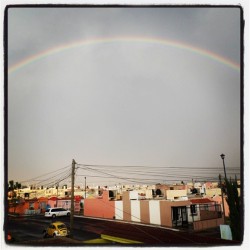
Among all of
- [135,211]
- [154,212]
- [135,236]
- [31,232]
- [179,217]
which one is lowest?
[135,211]

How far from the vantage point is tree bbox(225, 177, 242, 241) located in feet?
28.9

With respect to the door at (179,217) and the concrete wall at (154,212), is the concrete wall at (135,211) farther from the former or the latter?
the door at (179,217)

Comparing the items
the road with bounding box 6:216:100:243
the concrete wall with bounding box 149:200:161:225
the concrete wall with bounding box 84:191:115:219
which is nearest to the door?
the concrete wall with bounding box 149:200:161:225

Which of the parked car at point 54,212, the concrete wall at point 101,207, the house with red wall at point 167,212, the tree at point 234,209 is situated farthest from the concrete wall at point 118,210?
the tree at point 234,209

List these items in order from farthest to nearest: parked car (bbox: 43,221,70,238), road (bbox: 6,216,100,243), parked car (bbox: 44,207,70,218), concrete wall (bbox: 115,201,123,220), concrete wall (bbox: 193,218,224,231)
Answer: parked car (bbox: 44,207,70,218) < concrete wall (bbox: 115,201,123,220) < concrete wall (bbox: 193,218,224,231) < parked car (bbox: 43,221,70,238) < road (bbox: 6,216,100,243)

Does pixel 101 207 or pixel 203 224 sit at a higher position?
pixel 203 224

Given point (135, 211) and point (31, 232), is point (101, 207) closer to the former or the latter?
point (135, 211)

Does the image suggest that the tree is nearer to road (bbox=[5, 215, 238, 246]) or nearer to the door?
road (bbox=[5, 215, 238, 246])

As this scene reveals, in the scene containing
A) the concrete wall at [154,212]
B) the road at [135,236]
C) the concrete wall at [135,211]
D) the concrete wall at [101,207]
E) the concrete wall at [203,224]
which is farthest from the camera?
the concrete wall at [101,207]

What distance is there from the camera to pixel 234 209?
9328 millimetres

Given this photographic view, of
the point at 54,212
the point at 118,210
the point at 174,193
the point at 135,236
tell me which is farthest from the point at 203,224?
the point at 54,212

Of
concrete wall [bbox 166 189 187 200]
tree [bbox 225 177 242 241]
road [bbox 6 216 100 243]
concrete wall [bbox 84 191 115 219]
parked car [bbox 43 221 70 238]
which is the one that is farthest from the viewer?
concrete wall [bbox 166 189 187 200]

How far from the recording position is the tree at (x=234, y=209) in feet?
28.9

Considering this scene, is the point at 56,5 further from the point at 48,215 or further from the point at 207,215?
the point at 48,215
